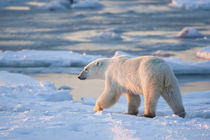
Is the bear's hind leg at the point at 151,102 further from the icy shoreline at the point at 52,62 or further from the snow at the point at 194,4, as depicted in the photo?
the snow at the point at 194,4

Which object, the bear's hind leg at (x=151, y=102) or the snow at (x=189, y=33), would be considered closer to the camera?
the bear's hind leg at (x=151, y=102)

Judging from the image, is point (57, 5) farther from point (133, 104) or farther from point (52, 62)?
point (133, 104)

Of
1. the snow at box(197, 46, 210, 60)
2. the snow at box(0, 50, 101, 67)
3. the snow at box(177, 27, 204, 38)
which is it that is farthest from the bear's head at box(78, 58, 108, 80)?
the snow at box(177, 27, 204, 38)

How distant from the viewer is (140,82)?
414 centimetres

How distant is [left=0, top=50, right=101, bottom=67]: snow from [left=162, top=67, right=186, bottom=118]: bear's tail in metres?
5.03

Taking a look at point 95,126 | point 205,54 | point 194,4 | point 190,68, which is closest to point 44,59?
point 190,68

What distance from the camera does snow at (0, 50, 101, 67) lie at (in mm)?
9047

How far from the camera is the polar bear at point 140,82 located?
395 cm

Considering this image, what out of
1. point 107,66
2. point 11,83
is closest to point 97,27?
point 11,83

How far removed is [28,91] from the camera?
5.88 metres

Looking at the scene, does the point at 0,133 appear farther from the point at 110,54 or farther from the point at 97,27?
the point at 97,27

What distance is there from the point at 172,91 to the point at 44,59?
5790 mm

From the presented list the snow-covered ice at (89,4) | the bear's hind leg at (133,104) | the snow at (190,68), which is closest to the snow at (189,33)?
the snow at (190,68)

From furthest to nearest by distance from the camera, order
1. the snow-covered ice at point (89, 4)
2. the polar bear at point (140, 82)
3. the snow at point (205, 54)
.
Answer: the snow-covered ice at point (89, 4)
the snow at point (205, 54)
the polar bear at point (140, 82)
